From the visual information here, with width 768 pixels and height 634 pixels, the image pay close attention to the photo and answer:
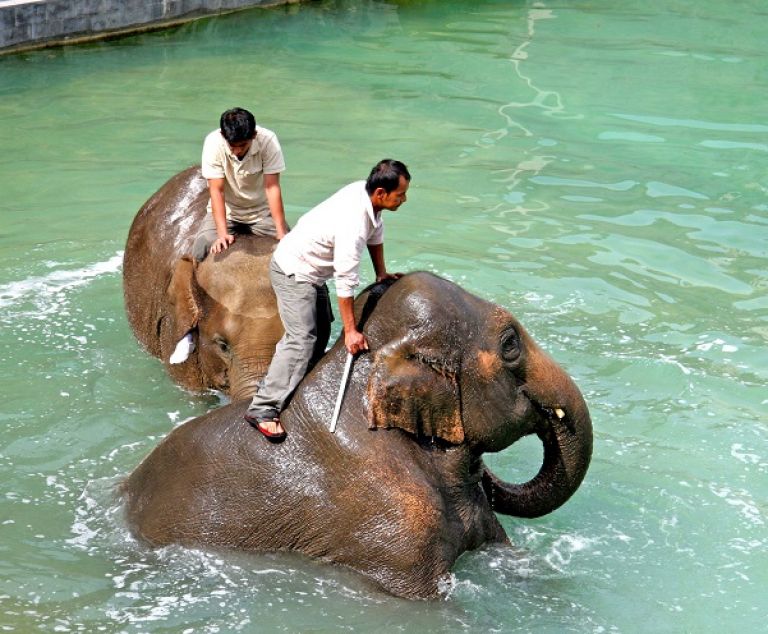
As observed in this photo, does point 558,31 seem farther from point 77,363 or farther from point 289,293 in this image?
point 289,293

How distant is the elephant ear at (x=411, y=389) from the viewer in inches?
252

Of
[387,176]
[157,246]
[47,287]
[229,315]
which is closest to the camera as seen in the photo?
[387,176]

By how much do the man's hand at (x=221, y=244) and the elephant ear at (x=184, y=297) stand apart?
17 centimetres

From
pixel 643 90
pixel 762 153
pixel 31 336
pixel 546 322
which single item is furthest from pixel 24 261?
pixel 643 90

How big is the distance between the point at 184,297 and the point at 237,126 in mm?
1086

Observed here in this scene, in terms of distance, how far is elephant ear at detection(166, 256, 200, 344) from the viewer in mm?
8617

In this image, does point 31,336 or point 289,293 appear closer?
point 289,293

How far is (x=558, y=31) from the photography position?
2050cm

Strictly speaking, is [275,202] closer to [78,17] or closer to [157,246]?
[157,246]

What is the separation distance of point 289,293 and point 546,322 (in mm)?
3743

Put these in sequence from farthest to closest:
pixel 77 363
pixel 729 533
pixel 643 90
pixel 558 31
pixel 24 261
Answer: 1. pixel 558 31
2. pixel 643 90
3. pixel 24 261
4. pixel 77 363
5. pixel 729 533

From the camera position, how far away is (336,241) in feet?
22.1

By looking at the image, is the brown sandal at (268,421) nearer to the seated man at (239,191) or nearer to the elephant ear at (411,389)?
the elephant ear at (411,389)

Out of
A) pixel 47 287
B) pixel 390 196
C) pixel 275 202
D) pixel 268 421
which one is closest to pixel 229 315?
pixel 275 202
